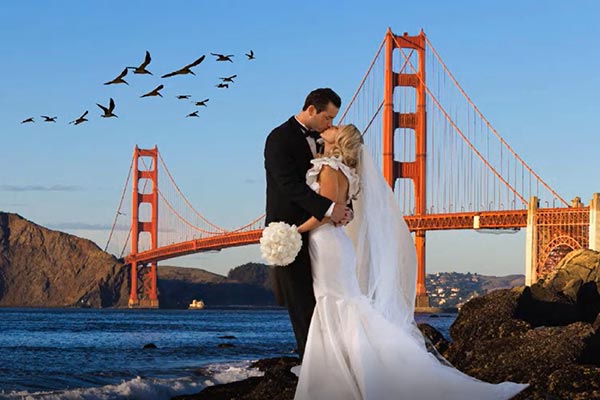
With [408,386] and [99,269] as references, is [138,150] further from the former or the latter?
[408,386]

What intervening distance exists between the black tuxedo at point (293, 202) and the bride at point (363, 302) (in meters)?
0.05

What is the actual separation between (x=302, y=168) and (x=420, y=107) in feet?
163

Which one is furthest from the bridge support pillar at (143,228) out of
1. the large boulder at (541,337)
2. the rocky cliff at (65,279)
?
the large boulder at (541,337)

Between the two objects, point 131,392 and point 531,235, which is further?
point 531,235

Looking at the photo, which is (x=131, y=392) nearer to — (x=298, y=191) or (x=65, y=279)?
(x=298, y=191)

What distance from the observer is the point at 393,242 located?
554 centimetres

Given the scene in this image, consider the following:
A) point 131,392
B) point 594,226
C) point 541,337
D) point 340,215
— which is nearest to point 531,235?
point 594,226

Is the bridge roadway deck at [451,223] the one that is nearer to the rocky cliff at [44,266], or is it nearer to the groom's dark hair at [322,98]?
the groom's dark hair at [322,98]

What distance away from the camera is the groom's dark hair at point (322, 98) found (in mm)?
4992

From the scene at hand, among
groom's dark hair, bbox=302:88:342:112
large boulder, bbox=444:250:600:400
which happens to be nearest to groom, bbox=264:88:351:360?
groom's dark hair, bbox=302:88:342:112

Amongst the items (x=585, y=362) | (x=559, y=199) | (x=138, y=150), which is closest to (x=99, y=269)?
(x=138, y=150)

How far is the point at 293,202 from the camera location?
520 centimetres

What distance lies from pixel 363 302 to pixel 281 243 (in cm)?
52

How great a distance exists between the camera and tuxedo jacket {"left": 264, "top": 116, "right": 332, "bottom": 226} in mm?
5078
